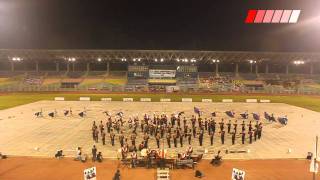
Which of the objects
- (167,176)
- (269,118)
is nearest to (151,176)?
(167,176)

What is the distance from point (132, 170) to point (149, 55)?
6938cm

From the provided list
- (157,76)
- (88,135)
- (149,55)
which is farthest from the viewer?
(149,55)

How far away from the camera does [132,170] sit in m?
20.4

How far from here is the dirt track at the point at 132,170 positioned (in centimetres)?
1928

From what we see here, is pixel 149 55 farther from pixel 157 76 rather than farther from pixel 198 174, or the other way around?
pixel 198 174

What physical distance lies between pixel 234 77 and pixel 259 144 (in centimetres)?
6294

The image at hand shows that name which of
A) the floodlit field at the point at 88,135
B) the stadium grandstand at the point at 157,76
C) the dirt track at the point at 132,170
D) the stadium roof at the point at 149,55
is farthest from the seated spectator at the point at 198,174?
the stadium roof at the point at 149,55

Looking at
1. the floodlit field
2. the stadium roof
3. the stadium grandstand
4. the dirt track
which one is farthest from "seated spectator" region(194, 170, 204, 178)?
the stadium roof

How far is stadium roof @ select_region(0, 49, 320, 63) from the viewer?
85438mm

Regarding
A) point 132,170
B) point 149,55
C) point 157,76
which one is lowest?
point 132,170

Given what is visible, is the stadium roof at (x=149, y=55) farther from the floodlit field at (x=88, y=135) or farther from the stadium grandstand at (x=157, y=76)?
the floodlit field at (x=88, y=135)

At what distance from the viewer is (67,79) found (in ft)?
282

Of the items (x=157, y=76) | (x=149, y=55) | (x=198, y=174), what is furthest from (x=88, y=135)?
(x=149, y=55)

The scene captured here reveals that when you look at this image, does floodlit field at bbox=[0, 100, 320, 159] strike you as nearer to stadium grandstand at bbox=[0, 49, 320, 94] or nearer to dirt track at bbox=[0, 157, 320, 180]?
dirt track at bbox=[0, 157, 320, 180]
